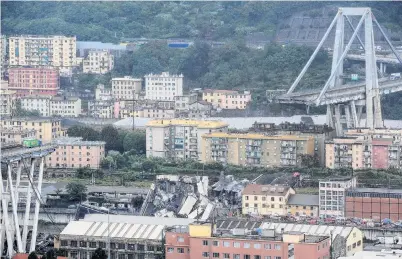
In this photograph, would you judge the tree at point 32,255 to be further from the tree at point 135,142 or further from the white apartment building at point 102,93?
the white apartment building at point 102,93

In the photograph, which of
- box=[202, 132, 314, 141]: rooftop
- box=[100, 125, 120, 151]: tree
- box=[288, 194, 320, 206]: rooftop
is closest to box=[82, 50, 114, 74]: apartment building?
box=[100, 125, 120, 151]: tree

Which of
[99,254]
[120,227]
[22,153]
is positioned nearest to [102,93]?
[22,153]

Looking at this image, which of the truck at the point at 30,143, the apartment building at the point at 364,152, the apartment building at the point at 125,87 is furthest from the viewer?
the apartment building at the point at 125,87

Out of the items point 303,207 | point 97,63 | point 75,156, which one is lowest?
point 303,207

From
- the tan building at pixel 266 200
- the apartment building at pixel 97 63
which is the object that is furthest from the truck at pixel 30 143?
the apartment building at pixel 97 63

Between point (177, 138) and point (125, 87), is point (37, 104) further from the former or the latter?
point (177, 138)

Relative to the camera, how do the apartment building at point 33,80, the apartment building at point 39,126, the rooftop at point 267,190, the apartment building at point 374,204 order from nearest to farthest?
1. the apartment building at point 374,204
2. the rooftop at point 267,190
3. the apartment building at point 39,126
4. the apartment building at point 33,80

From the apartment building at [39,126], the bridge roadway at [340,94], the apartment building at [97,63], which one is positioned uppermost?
the apartment building at [97,63]
